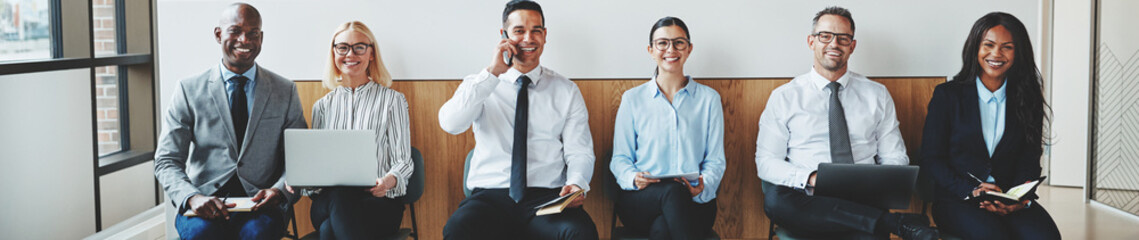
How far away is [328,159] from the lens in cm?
298

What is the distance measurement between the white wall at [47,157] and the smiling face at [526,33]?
118 inches

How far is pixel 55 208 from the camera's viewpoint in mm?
4426

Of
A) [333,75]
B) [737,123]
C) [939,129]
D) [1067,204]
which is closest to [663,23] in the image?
[737,123]

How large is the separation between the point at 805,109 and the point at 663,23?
0.78m

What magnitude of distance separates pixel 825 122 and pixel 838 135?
3.6 inches

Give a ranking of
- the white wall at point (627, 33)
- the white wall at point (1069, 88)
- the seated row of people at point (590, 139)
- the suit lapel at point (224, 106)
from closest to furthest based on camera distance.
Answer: the seated row of people at point (590, 139) < the suit lapel at point (224, 106) < the white wall at point (627, 33) < the white wall at point (1069, 88)

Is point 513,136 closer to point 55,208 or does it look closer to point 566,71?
point 566,71

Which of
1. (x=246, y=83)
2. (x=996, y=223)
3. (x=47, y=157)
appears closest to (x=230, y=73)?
(x=246, y=83)

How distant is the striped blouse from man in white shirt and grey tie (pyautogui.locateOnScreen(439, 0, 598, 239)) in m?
0.23

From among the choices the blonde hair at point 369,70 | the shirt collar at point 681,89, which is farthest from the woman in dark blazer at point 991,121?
the blonde hair at point 369,70

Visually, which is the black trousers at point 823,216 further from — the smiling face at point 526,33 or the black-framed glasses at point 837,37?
the smiling face at point 526,33

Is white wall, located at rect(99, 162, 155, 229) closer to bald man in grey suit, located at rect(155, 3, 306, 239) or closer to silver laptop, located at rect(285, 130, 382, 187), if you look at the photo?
bald man in grey suit, located at rect(155, 3, 306, 239)

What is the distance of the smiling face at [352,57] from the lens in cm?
341

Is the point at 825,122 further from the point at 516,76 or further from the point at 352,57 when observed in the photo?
the point at 352,57
